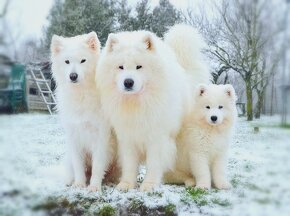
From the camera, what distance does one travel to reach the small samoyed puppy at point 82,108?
288 centimetres

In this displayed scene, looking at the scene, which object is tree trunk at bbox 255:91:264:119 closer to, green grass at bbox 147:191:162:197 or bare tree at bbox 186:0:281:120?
bare tree at bbox 186:0:281:120

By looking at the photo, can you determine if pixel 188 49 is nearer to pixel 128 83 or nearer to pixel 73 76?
pixel 128 83

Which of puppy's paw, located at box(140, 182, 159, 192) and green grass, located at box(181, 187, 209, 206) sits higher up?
puppy's paw, located at box(140, 182, 159, 192)

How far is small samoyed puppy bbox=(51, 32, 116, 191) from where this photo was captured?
9.43 ft

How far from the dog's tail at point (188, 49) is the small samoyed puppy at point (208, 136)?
0.44 metres

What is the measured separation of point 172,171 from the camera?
10.7 ft

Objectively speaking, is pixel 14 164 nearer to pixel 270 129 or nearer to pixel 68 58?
pixel 68 58

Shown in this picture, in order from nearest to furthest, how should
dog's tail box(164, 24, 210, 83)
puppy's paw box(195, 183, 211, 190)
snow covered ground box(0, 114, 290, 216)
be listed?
snow covered ground box(0, 114, 290, 216) → puppy's paw box(195, 183, 211, 190) → dog's tail box(164, 24, 210, 83)

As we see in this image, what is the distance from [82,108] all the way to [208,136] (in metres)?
0.96

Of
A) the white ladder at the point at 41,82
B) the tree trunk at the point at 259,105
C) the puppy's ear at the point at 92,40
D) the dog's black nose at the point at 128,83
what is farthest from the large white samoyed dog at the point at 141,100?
the white ladder at the point at 41,82

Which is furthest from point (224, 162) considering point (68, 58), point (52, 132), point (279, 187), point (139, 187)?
point (52, 132)

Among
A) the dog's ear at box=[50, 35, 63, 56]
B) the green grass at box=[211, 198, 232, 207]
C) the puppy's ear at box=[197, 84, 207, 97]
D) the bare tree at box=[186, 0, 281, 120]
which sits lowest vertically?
the green grass at box=[211, 198, 232, 207]

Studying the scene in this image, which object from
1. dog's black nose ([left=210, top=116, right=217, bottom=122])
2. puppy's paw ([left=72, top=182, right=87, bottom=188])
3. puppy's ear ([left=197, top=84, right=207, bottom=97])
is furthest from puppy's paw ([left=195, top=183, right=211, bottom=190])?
puppy's paw ([left=72, top=182, right=87, bottom=188])

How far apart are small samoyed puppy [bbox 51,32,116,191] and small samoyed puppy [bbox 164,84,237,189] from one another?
0.59m
